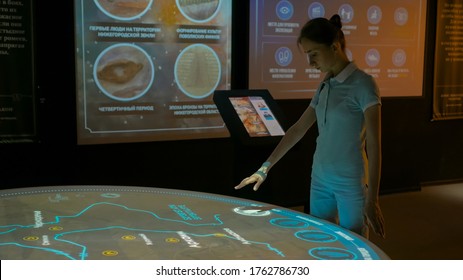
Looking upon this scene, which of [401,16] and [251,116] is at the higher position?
[401,16]

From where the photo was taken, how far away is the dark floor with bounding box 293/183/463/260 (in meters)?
4.34

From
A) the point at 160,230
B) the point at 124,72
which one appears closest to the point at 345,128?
the point at 160,230

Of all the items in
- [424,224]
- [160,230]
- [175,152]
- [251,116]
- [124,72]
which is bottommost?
[424,224]

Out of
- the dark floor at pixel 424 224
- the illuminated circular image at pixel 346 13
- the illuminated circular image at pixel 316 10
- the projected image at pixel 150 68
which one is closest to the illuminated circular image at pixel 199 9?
the projected image at pixel 150 68

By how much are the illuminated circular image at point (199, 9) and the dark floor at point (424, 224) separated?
226 centimetres

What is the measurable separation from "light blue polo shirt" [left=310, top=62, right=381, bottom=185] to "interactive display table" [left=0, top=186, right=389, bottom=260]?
0.88 ft

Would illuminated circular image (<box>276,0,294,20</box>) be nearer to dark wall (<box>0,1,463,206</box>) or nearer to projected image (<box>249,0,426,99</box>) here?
projected image (<box>249,0,426,99</box>)

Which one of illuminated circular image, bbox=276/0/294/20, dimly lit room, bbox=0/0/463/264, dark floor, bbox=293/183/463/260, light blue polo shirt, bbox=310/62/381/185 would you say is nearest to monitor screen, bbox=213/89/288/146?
dimly lit room, bbox=0/0/463/264

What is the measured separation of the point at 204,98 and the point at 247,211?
2.85 meters

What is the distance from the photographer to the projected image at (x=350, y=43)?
5.37 meters

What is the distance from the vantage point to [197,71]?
5062 millimetres

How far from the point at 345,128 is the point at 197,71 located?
2.81 m

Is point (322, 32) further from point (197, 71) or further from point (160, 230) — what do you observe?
point (197, 71)
